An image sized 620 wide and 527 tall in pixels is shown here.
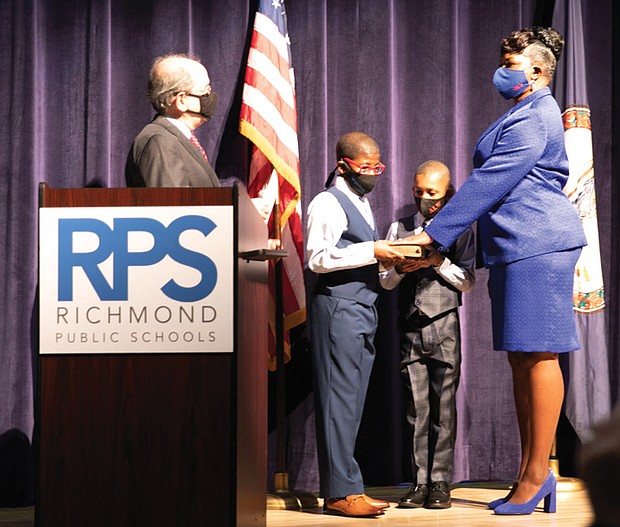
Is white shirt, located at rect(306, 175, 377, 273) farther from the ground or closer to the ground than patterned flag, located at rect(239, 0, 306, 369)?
closer to the ground

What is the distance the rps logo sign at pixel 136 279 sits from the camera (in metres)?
1.93

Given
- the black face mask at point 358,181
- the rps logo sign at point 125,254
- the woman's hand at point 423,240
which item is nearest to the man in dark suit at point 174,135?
the rps logo sign at point 125,254

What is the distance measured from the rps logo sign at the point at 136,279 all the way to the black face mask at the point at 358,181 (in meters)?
1.67

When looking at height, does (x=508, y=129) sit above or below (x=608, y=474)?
above

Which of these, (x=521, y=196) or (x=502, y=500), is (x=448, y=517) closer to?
(x=502, y=500)

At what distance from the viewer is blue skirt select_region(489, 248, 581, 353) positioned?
327 cm

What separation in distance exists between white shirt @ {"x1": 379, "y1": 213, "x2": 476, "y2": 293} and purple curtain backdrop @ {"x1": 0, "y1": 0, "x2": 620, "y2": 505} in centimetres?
46

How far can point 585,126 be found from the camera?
4.15 meters

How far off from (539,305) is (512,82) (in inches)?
33.9

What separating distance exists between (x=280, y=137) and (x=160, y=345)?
84.0 inches

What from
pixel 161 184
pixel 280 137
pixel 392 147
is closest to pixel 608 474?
pixel 161 184

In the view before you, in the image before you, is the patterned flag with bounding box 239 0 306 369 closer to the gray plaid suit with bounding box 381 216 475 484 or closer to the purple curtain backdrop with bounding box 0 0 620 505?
the purple curtain backdrop with bounding box 0 0 620 505

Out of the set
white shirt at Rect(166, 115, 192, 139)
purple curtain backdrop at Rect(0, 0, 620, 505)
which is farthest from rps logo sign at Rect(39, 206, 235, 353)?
purple curtain backdrop at Rect(0, 0, 620, 505)

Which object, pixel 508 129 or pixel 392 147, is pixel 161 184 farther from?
pixel 392 147
